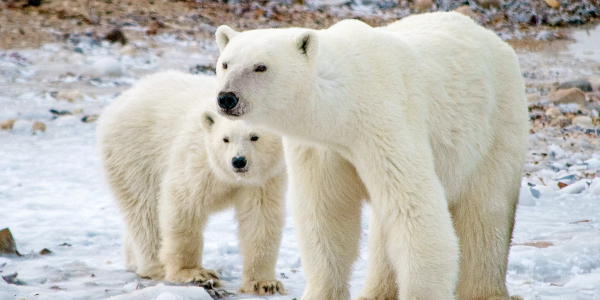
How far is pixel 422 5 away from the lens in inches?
727

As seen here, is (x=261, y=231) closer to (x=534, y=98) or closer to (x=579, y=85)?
(x=534, y=98)

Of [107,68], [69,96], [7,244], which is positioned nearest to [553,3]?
[107,68]

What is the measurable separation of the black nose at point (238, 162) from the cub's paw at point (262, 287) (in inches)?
29.9

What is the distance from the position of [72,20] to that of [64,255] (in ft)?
33.4

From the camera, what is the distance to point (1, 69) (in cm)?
1093

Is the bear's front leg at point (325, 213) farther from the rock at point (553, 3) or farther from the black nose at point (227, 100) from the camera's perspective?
the rock at point (553, 3)

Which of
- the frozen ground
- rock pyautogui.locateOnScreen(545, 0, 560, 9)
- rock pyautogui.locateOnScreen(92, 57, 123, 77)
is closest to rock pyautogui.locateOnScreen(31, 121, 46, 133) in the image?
the frozen ground

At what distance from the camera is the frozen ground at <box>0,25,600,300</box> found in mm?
4215

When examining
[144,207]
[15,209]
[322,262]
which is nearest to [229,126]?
[144,207]

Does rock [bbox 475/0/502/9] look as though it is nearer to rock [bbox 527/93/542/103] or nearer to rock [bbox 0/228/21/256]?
rock [bbox 527/93/542/103]

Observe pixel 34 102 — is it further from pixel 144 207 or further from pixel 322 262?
pixel 322 262

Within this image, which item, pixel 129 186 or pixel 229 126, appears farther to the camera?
pixel 129 186

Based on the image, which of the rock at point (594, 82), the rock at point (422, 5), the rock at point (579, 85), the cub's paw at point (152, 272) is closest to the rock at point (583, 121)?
the rock at point (579, 85)

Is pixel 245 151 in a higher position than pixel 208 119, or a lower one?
lower
